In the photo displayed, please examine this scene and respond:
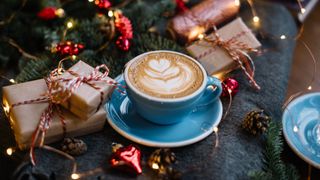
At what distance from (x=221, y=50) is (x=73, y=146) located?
38 cm

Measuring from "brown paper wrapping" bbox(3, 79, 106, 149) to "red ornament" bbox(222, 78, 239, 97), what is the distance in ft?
0.85

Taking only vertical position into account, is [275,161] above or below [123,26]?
below

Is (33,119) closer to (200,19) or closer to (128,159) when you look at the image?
(128,159)

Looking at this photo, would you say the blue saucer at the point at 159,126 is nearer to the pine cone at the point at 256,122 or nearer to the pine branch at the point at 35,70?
the pine cone at the point at 256,122

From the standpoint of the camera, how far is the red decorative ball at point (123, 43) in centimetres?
93

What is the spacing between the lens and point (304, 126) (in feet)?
2.82

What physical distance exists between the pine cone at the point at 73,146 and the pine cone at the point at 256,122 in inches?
12.0

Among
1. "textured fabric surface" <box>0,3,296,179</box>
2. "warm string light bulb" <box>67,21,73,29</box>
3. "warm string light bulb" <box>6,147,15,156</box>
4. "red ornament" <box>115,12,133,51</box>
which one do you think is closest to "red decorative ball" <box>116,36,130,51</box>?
"red ornament" <box>115,12,133,51</box>

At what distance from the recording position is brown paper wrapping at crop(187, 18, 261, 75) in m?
0.88

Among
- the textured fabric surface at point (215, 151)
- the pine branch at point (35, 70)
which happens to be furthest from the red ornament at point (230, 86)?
the pine branch at point (35, 70)

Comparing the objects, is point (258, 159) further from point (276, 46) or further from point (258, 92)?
point (276, 46)

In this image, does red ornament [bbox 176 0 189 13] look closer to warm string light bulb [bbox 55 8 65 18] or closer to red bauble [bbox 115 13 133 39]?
red bauble [bbox 115 13 133 39]

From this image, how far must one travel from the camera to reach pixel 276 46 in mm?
1032

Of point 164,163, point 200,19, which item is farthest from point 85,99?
point 200,19
